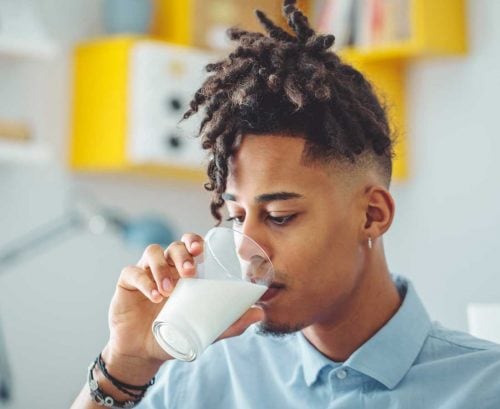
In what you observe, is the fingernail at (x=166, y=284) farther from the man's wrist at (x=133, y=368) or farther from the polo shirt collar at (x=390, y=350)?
the polo shirt collar at (x=390, y=350)

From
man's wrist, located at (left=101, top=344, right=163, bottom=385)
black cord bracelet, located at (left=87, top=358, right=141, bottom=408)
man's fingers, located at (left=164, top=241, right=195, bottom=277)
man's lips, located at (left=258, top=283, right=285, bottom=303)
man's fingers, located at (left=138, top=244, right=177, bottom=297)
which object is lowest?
black cord bracelet, located at (left=87, top=358, right=141, bottom=408)

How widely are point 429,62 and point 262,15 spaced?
1.72 meters

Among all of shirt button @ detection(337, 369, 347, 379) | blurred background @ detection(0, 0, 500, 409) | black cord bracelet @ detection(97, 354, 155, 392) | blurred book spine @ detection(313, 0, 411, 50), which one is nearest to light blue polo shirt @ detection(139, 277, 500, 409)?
shirt button @ detection(337, 369, 347, 379)

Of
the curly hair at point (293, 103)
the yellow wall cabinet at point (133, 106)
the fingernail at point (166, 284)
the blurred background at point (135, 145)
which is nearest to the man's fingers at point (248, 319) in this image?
the fingernail at point (166, 284)

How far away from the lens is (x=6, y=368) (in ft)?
9.77

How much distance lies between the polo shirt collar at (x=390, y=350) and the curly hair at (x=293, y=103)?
233 mm

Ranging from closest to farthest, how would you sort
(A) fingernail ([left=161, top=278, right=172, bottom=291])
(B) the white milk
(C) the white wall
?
(B) the white milk < (A) fingernail ([left=161, top=278, right=172, bottom=291]) < (C) the white wall

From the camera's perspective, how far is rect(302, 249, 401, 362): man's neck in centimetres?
154

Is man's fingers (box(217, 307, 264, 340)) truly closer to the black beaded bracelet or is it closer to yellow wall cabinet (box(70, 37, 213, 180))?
the black beaded bracelet

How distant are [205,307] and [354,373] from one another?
31cm

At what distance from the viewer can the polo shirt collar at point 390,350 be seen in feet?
4.75

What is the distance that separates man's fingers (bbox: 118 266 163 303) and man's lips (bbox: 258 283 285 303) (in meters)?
0.15

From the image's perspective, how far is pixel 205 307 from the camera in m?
1.30

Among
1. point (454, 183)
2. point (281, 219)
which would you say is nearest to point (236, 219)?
point (281, 219)
